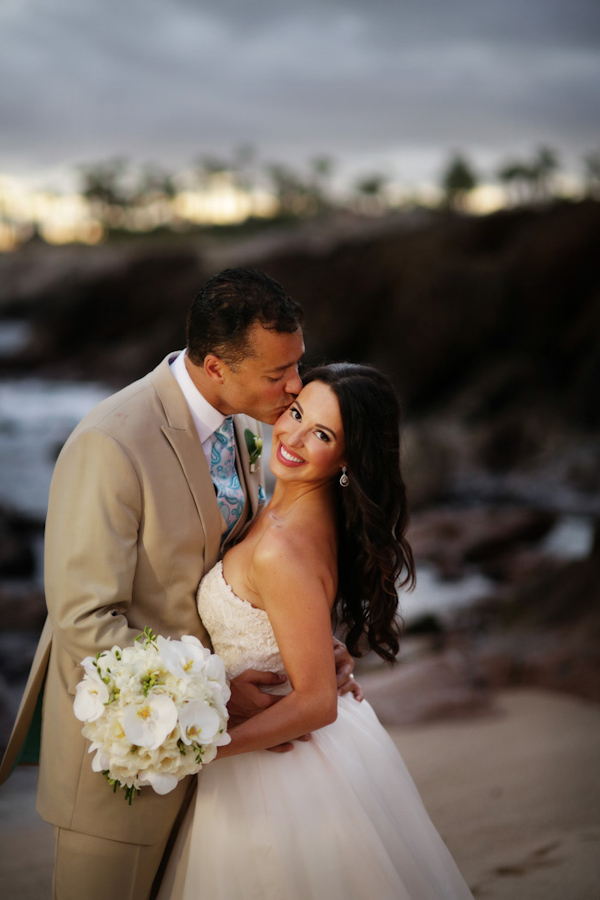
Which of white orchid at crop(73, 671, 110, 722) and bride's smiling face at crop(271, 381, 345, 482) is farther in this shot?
bride's smiling face at crop(271, 381, 345, 482)

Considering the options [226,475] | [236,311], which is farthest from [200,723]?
[236,311]

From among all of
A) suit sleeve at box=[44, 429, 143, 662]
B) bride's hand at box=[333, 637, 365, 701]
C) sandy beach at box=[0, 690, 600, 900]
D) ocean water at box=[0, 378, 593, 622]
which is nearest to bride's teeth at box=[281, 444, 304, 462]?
suit sleeve at box=[44, 429, 143, 662]

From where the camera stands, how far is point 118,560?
2.22 metres

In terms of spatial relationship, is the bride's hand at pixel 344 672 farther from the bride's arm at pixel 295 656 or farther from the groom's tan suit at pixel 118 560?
the groom's tan suit at pixel 118 560

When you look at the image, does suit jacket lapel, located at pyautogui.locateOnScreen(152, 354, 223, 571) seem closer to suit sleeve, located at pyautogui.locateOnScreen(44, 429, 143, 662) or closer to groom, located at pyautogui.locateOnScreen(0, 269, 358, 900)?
groom, located at pyautogui.locateOnScreen(0, 269, 358, 900)

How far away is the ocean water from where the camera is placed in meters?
8.71

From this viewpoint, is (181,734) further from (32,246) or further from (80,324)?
(32,246)

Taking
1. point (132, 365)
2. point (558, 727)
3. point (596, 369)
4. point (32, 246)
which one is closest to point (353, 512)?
point (558, 727)

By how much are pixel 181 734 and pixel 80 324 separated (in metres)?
25.5

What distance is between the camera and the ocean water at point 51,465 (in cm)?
871

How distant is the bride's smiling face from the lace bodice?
352mm

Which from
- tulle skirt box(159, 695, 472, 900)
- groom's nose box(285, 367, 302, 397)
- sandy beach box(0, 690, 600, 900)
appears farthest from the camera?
sandy beach box(0, 690, 600, 900)

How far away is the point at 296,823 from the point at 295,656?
456 millimetres

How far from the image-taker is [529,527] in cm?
1034
